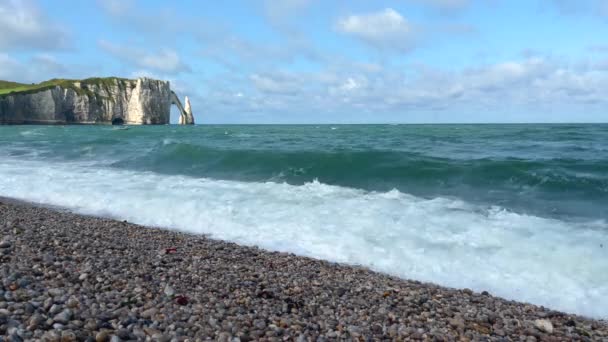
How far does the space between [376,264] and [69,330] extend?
4.90 meters

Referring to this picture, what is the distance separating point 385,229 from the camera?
29.8ft

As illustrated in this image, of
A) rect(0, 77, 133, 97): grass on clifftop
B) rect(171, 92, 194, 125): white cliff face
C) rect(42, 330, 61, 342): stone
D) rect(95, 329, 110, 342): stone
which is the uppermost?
rect(0, 77, 133, 97): grass on clifftop

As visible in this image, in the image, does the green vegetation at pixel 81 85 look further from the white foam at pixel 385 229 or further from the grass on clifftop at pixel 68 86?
the white foam at pixel 385 229

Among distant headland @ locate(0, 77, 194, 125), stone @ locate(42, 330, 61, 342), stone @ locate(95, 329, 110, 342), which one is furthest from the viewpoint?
distant headland @ locate(0, 77, 194, 125)

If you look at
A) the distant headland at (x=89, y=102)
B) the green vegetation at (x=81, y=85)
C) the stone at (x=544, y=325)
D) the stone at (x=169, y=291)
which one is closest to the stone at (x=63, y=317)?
the stone at (x=169, y=291)

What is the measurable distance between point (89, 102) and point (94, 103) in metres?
1.32

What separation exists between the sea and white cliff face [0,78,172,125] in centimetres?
8080

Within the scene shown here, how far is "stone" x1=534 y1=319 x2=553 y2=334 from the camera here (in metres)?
4.47

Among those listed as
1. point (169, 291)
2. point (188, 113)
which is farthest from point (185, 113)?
point (169, 291)

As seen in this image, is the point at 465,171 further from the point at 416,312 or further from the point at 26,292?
the point at 26,292

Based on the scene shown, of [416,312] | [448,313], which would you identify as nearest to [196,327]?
[416,312]

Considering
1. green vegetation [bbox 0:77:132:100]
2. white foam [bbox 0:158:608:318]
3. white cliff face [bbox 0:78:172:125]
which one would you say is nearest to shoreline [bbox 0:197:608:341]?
white foam [bbox 0:158:608:318]

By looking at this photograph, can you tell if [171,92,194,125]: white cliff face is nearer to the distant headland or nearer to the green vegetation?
the distant headland

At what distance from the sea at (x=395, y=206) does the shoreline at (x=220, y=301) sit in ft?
3.52
